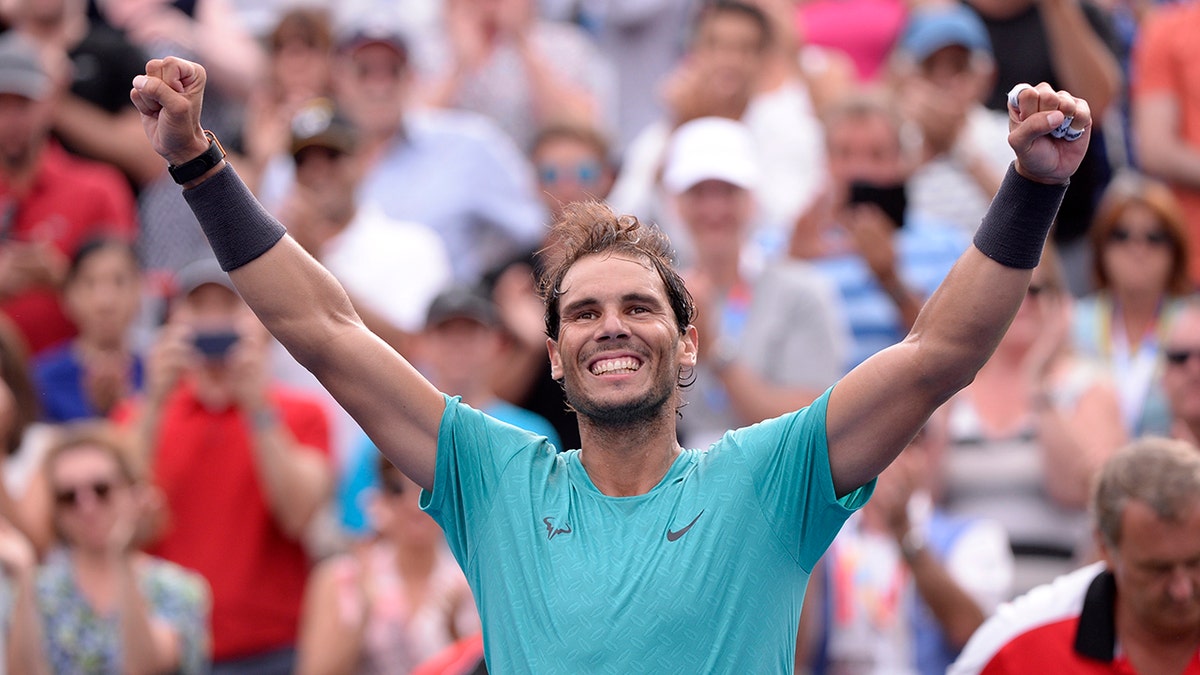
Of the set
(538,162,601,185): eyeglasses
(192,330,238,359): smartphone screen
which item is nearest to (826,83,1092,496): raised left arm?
(192,330,238,359): smartphone screen

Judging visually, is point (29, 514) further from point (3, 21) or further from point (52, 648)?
point (3, 21)

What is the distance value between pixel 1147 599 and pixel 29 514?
4514 millimetres

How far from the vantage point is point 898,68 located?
9617mm

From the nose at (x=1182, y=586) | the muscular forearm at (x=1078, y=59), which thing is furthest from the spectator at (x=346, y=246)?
the nose at (x=1182, y=586)

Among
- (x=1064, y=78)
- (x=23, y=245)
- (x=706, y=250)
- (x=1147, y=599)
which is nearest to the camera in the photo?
(x=1147, y=599)

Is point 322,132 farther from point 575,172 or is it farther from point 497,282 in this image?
point 575,172

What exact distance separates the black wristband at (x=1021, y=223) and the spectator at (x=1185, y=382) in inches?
123

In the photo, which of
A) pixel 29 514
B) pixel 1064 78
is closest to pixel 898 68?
pixel 1064 78

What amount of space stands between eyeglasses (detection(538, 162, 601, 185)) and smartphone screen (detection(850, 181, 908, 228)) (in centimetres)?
144

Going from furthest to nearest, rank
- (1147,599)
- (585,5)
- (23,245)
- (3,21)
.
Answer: (585,5)
(3,21)
(23,245)
(1147,599)

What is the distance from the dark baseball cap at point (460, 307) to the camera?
25.2 ft

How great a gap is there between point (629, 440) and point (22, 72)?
5824mm

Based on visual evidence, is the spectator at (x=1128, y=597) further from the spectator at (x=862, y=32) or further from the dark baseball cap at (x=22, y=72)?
the spectator at (x=862, y=32)

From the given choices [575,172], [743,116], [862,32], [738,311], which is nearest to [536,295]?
[738,311]
